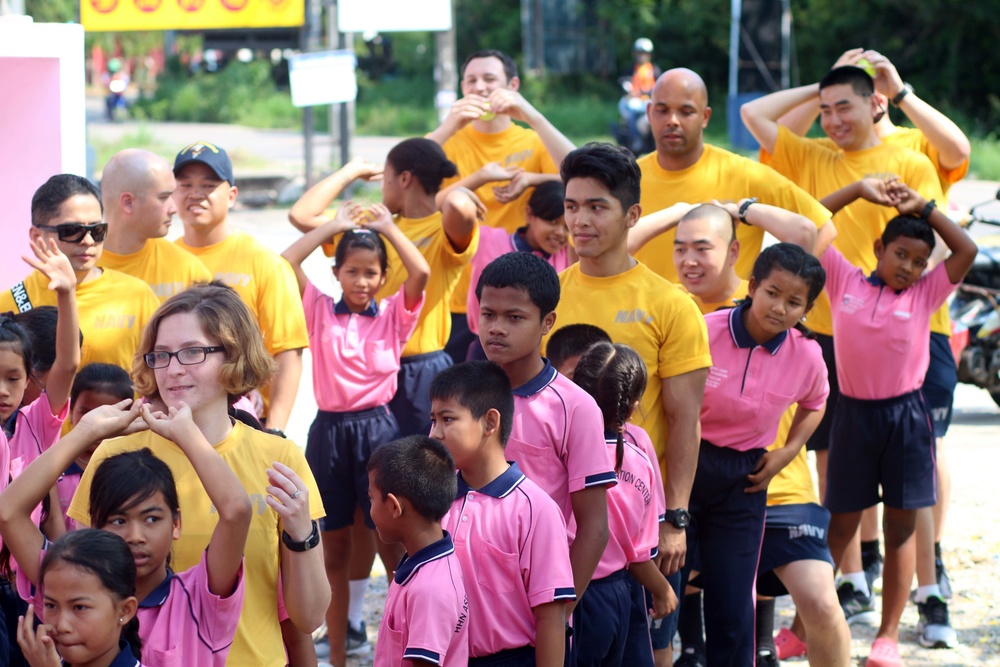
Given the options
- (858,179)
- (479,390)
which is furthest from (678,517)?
(858,179)

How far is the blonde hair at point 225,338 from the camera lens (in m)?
3.18

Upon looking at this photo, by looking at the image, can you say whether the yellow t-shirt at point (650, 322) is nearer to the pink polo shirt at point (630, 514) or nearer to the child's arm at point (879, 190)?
the pink polo shirt at point (630, 514)

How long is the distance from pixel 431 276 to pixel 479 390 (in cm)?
253

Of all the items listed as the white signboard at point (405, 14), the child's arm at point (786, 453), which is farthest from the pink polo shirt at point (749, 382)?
the white signboard at point (405, 14)

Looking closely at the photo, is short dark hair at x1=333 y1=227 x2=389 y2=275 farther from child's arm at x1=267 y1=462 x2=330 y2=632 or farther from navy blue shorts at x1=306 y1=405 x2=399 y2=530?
child's arm at x1=267 y1=462 x2=330 y2=632

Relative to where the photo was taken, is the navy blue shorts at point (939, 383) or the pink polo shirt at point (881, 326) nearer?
the pink polo shirt at point (881, 326)

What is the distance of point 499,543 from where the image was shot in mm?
3373

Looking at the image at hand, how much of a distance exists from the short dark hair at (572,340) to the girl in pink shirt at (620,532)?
0.43 feet

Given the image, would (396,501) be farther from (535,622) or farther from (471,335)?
(471,335)

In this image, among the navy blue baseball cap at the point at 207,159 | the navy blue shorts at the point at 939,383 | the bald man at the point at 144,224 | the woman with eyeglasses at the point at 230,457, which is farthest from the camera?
the navy blue shorts at the point at 939,383

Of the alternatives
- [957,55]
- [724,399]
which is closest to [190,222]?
[724,399]

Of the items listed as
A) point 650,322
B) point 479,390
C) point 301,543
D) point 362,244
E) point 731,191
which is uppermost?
point 731,191

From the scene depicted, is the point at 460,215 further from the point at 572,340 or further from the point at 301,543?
the point at 301,543

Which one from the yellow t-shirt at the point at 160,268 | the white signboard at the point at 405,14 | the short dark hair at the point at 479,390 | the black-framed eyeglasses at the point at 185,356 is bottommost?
the short dark hair at the point at 479,390
